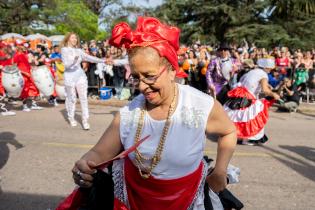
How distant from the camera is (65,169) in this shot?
5.25 meters

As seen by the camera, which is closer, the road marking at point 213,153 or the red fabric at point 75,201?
the red fabric at point 75,201

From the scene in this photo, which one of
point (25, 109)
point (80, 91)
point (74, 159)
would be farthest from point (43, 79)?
point (74, 159)

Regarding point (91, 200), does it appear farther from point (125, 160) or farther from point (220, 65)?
point (220, 65)

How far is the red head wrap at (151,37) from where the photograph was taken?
6.29 feet

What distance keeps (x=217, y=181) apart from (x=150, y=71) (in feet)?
2.44

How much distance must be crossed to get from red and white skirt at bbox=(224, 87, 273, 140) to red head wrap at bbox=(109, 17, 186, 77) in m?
5.05

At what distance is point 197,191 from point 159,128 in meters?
0.42

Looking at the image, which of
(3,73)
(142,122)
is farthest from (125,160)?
(3,73)

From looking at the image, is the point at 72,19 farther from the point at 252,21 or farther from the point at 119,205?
the point at 119,205

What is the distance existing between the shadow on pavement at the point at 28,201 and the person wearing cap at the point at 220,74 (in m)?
4.39

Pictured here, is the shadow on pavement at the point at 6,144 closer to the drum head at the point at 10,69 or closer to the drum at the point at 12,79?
the drum at the point at 12,79

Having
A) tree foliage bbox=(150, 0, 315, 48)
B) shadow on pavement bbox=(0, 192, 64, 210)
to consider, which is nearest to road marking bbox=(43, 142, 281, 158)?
shadow on pavement bbox=(0, 192, 64, 210)

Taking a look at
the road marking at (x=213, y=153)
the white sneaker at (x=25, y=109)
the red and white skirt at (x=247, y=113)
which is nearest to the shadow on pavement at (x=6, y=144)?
the road marking at (x=213, y=153)

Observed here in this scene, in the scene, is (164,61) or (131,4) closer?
(164,61)
